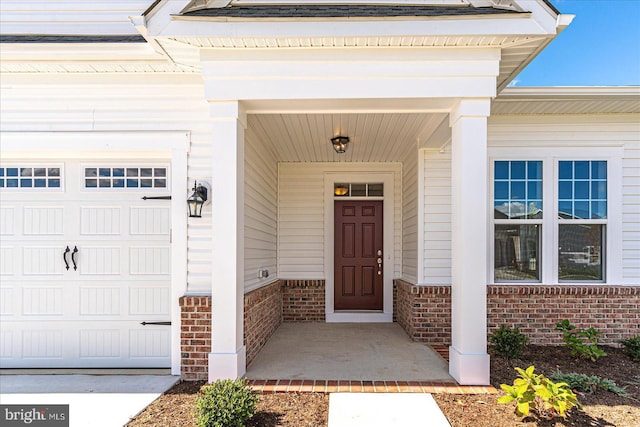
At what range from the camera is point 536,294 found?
545 centimetres

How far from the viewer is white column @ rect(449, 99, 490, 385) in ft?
12.3

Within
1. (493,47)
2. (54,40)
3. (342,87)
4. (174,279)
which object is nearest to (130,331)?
(174,279)

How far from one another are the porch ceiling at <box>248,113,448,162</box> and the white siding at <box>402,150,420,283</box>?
0.66 feet

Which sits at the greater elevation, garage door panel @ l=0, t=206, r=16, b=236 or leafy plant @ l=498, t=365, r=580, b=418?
garage door panel @ l=0, t=206, r=16, b=236

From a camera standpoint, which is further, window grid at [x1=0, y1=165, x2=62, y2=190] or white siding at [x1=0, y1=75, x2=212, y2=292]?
window grid at [x1=0, y1=165, x2=62, y2=190]

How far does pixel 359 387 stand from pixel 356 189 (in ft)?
12.8

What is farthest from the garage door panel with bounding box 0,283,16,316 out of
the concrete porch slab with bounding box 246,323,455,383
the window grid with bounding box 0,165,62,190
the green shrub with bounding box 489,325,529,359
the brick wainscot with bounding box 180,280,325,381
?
the green shrub with bounding box 489,325,529,359

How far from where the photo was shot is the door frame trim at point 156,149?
4238 mm

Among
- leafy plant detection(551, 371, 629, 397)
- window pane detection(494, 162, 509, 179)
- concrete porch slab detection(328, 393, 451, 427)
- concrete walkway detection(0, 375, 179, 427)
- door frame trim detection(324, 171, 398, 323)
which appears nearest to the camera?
concrete porch slab detection(328, 393, 451, 427)

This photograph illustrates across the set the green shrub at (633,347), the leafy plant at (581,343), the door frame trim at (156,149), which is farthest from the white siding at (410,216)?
the door frame trim at (156,149)

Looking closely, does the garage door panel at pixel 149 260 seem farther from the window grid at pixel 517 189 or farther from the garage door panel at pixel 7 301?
the window grid at pixel 517 189

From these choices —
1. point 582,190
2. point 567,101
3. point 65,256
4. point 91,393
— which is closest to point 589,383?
point 582,190

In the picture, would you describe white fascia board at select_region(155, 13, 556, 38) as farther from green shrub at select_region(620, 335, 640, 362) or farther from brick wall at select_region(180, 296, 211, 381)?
green shrub at select_region(620, 335, 640, 362)

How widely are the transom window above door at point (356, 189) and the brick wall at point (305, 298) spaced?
59.8 inches
